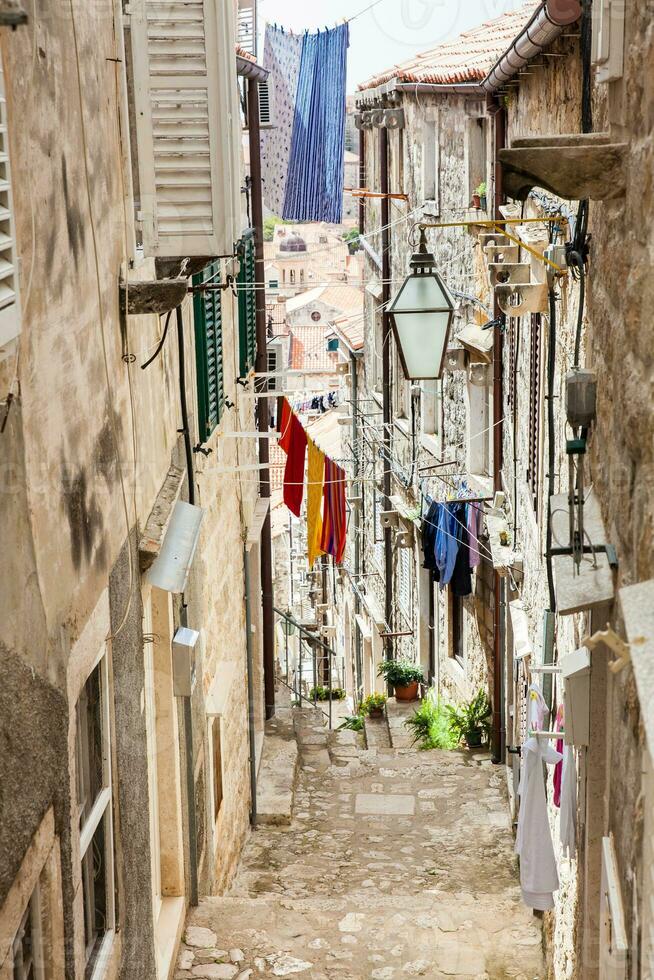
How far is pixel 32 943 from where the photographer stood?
13.0ft

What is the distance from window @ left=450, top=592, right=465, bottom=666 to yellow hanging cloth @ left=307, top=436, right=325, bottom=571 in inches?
78.1

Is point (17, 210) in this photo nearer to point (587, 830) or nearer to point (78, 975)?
point (78, 975)

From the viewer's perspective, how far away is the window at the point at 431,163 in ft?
53.7

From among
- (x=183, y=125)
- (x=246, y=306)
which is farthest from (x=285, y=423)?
(x=183, y=125)

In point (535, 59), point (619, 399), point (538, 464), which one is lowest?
point (538, 464)

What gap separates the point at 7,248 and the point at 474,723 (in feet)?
37.8

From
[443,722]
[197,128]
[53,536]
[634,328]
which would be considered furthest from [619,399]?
[443,722]


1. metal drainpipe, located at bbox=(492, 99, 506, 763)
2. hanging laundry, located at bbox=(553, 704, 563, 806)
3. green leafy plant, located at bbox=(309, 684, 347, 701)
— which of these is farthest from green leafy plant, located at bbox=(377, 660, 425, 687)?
hanging laundry, located at bbox=(553, 704, 563, 806)

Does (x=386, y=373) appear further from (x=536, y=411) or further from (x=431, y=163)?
(x=536, y=411)

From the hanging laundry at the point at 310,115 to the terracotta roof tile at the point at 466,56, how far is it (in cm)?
107

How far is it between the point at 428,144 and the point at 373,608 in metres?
9.24

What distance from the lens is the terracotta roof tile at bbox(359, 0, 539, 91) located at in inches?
587

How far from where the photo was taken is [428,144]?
16.5 meters

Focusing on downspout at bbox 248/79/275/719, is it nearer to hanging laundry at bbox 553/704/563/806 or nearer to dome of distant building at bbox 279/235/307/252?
hanging laundry at bbox 553/704/563/806
